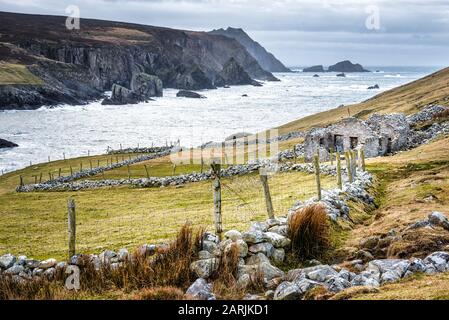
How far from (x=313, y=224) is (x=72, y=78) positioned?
192 m

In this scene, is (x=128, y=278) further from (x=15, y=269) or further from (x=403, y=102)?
(x=403, y=102)

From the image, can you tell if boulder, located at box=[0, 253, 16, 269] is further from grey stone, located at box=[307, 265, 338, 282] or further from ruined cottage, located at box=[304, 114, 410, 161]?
ruined cottage, located at box=[304, 114, 410, 161]

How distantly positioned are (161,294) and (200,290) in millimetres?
929

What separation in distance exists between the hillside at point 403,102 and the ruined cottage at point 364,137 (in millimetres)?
24827

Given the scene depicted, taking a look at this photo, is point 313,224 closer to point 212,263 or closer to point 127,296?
point 212,263

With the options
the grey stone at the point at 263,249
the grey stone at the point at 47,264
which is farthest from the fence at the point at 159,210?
the grey stone at the point at 263,249

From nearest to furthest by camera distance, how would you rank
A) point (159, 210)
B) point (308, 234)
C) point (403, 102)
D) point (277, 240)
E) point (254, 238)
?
point (254, 238)
point (277, 240)
point (308, 234)
point (159, 210)
point (403, 102)

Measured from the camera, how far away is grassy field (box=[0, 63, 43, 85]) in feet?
524

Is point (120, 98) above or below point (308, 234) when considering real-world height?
below

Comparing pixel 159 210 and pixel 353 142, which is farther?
pixel 353 142

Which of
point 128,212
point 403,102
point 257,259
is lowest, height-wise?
point 128,212

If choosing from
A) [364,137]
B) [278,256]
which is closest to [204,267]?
[278,256]

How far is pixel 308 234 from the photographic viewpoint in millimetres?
15117

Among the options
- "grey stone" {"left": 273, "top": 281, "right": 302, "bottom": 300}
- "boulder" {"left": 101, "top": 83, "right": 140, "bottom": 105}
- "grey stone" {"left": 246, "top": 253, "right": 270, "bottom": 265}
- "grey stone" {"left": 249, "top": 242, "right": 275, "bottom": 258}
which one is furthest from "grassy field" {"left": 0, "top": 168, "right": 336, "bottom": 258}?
"boulder" {"left": 101, "top": 83, "right": 140, "bottom": 105}
